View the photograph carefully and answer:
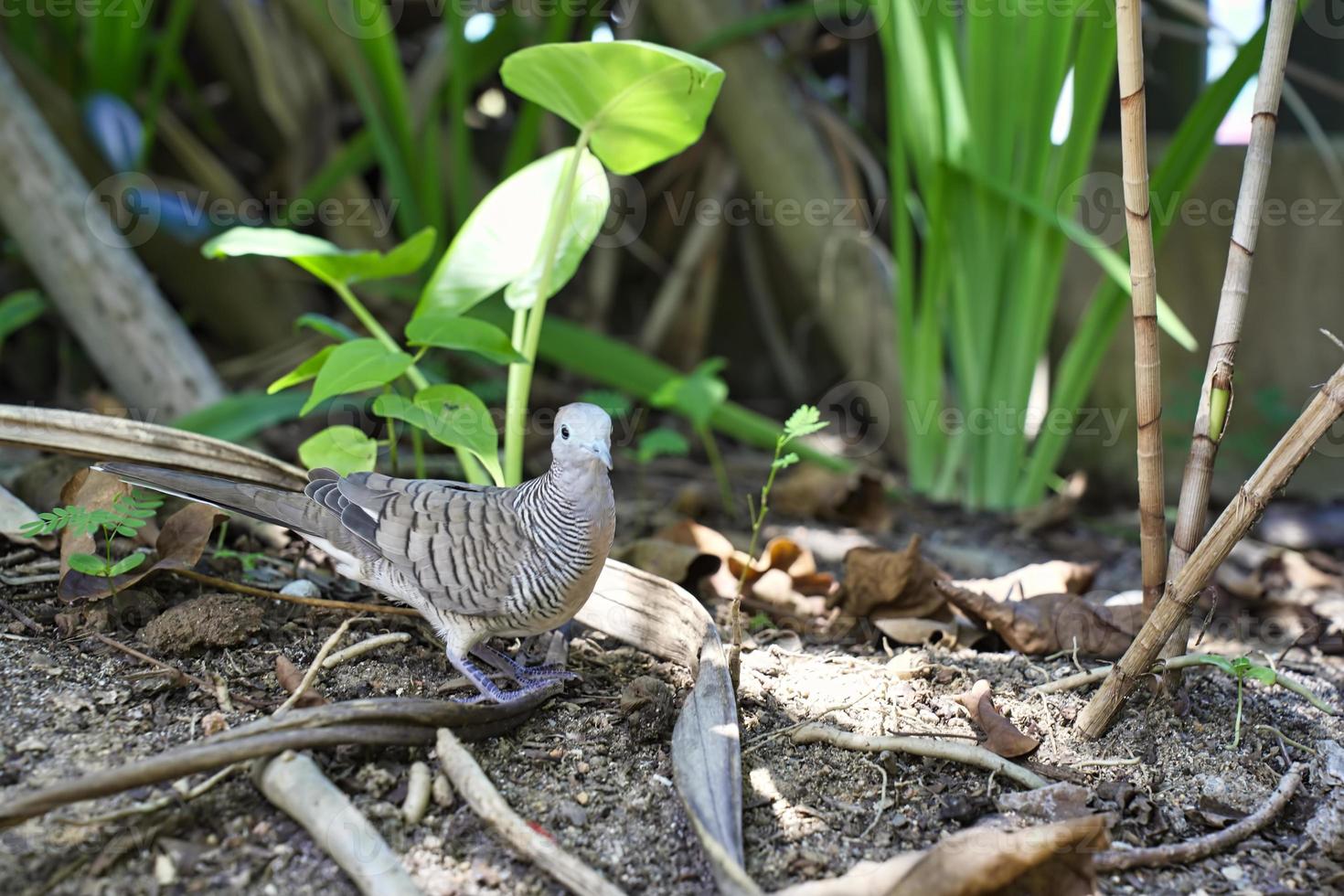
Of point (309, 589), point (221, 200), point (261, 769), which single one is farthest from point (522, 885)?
point (221, 200)

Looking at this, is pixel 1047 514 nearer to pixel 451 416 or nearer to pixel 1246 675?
pixel 1246 675

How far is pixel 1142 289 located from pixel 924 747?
34.5 inches

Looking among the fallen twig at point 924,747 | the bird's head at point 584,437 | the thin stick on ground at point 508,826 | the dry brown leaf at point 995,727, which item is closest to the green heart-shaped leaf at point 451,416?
the bird's head at point 584,437

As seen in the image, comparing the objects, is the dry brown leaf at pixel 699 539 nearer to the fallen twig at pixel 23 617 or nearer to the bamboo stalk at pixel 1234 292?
the bamboo stalk at pixel 1234 292

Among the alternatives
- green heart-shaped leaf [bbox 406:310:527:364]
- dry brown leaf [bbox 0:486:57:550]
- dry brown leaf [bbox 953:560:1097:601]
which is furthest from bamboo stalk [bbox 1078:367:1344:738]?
dry brown leaf [bbox 0:486:57:550]

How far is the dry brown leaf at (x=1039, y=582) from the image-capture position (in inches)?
100

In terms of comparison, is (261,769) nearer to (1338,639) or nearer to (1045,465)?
(1338,639)

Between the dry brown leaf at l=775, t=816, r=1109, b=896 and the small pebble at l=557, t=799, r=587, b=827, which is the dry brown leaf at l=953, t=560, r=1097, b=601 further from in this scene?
the small pebble at l=557, t=799, r=587, b=827

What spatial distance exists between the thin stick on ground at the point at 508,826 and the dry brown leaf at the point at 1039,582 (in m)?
1.31

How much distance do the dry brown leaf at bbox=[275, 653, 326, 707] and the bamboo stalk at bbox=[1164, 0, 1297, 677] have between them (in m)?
1.53

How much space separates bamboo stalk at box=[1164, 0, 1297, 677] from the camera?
1741 millimetres

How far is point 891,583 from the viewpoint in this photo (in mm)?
2441

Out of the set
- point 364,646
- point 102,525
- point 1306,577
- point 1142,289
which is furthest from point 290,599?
point 1306,577

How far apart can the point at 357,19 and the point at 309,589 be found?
2228 millimetres
